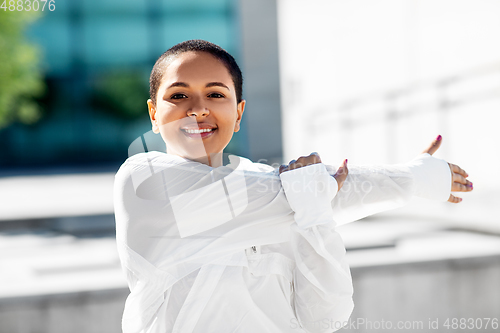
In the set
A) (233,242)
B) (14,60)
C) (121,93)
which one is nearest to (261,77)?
(121,93)

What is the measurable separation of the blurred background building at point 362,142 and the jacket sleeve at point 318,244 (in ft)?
0.82

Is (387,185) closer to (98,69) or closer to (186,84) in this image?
(186,84)

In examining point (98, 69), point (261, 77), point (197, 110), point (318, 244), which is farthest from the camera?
point (98, 69)

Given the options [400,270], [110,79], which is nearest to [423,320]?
[400,270]

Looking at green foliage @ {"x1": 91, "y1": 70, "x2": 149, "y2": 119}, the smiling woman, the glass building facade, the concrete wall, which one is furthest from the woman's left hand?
green foliage @ {"x1": 91, "y1": 70, "x2": 149, "y2": 119}

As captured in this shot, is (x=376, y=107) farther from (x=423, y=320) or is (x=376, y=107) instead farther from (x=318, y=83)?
(x=423, y=320)

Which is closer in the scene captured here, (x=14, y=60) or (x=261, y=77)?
(x=261, y=77)

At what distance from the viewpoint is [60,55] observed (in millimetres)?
17641

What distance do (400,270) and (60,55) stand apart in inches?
683

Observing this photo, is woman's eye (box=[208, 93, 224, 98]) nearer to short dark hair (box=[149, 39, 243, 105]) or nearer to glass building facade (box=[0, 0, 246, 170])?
short dark hair (box=[149, 39, 243, 105])

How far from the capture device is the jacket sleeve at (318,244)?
111cm

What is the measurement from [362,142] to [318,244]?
629 cm

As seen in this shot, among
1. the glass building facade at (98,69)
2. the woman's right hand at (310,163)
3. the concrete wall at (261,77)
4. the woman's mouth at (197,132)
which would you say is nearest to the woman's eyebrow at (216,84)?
the woman's mouth at (197,132)

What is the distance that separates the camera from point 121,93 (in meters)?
17.6
